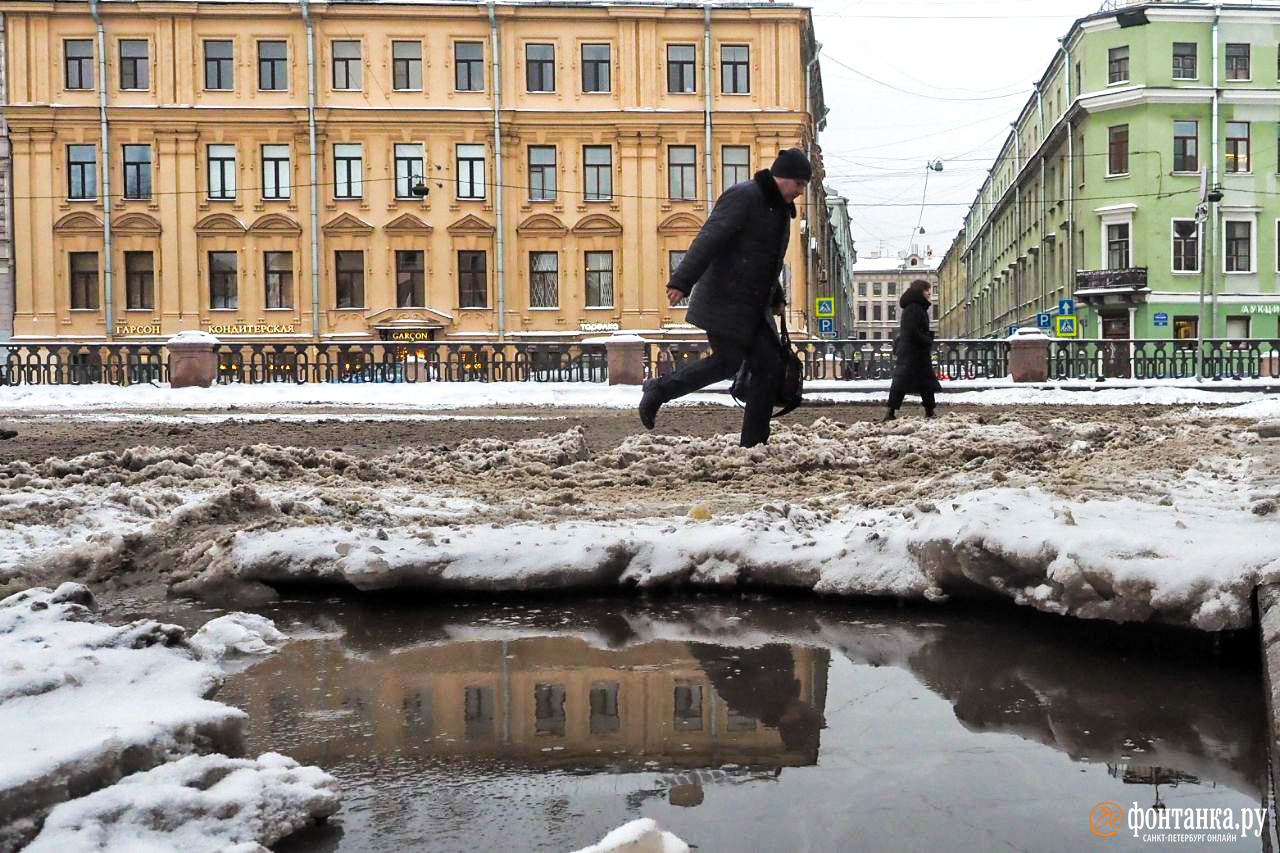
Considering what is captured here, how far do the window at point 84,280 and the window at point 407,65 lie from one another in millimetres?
10773

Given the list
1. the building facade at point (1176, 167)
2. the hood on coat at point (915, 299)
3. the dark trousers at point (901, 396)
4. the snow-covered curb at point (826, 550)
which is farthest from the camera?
the building facade at point (1176, 167)

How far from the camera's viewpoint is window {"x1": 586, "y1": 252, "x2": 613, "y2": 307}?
37750 millimetres

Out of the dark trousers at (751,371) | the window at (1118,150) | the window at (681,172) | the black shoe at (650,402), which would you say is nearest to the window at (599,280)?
the window at (681,172)

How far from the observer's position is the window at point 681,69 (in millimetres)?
37250

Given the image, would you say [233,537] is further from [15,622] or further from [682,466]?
[682,466]

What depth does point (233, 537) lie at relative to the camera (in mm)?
3859

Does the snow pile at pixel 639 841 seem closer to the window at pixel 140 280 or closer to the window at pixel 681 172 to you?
the window at pixel 681 172

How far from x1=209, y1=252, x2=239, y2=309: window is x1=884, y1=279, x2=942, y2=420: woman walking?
95.4ft

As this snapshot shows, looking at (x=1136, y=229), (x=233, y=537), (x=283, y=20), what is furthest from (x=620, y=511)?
(x=1136, y=229)

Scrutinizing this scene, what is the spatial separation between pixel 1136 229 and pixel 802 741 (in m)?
45.7

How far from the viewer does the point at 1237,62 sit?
143ft

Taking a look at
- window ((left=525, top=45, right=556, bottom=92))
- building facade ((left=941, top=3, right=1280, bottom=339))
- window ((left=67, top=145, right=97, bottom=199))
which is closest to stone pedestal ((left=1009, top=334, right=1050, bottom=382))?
window ((left=525, top=45, right=556, bottom=92))

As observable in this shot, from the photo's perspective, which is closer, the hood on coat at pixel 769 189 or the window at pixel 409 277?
the hood on coat at pixel 769 189

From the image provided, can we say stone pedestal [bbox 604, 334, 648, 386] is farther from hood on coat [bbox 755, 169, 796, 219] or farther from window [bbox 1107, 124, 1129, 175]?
window [bbox 1107, 124, 1129, 175]
